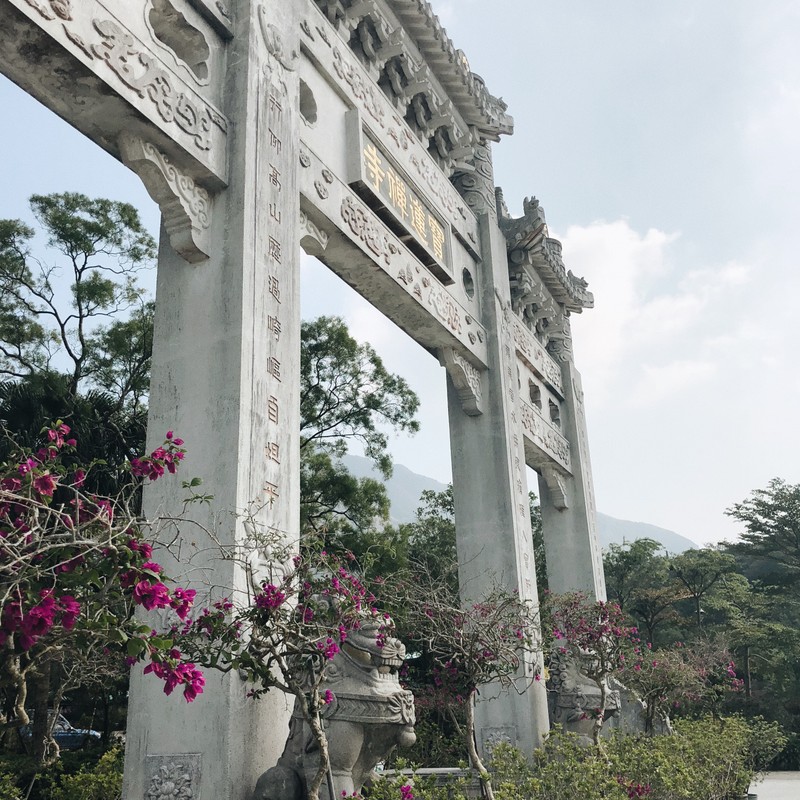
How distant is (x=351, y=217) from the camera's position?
7.66 metres

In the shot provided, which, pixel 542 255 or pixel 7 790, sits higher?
pixel 542 255

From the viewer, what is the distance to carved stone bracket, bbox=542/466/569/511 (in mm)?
13305

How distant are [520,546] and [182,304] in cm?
565

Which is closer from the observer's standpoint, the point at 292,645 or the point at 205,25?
the point at 292,645

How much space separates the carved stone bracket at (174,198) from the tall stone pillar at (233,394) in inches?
3.3

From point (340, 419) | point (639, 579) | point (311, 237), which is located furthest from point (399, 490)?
point (311, 237)

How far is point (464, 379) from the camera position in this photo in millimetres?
10148

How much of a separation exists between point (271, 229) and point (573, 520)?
8.99m

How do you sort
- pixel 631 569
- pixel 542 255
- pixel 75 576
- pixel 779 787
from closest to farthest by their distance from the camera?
pixel 75 576 → pixel 542 255 → pixel 779 787 → pixel 631 569

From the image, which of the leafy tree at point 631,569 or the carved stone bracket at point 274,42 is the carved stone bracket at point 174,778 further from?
the leafy tree at point 631,569

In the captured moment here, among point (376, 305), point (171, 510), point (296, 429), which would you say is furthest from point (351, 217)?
point (171, 510)

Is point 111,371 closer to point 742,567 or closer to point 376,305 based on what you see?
point 376,305

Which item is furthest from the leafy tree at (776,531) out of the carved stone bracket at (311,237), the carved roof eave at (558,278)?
the carved stone bracket at (311,237)

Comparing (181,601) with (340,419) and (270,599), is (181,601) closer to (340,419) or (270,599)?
(270,599)
